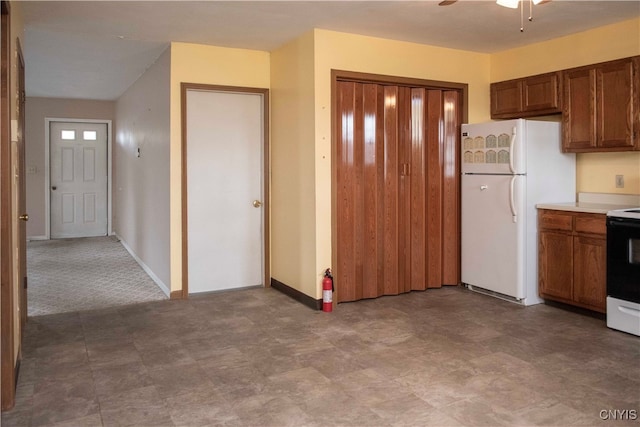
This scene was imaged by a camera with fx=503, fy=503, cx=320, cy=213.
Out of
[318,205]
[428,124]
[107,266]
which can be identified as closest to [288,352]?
[318,205]

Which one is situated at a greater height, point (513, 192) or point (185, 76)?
point (185, 76)

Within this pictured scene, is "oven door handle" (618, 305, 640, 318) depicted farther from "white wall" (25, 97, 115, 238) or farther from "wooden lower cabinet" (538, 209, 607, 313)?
"white wall" (25, 97, 115, 238)

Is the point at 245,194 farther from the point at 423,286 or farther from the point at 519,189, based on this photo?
the point at 519,189

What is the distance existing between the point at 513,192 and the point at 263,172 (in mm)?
2476

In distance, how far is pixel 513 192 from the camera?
4.50 meters

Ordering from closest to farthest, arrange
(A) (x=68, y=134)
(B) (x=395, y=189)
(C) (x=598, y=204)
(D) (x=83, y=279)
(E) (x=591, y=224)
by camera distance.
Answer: (E) (x=591, y=224) → (C) (x=598, y=204) → (B) (x=395, y=189) → (D) (x=83, y=279) → (A) (x=68, y=134)

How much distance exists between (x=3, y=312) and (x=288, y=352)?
1.70 m

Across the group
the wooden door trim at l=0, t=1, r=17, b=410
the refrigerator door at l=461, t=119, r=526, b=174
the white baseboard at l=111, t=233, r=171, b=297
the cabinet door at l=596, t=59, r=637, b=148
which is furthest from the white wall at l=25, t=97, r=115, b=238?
the cabinet door at l=596, t=59, r=637, b=148

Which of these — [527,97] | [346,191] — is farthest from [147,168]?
[527,97]

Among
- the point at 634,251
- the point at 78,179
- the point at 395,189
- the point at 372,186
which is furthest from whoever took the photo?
the point at 78,179

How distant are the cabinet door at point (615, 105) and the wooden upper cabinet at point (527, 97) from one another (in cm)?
40

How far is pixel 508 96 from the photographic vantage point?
16.7ft

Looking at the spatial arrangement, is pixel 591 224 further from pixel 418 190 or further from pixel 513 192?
pixel 418 190

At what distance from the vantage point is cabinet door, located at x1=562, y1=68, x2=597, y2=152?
4270mm
